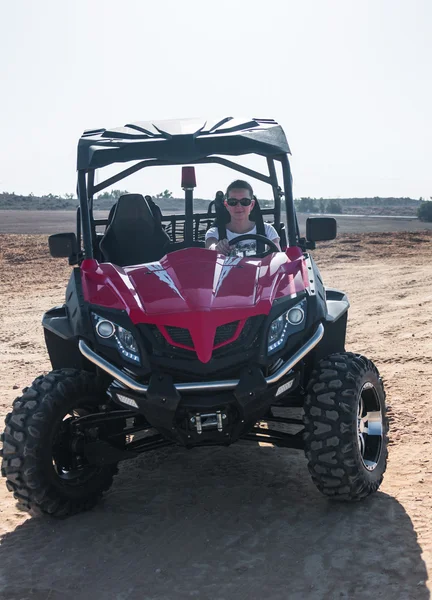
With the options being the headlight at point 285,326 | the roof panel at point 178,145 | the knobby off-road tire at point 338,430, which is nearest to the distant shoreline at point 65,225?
the roof panel at point 178,145

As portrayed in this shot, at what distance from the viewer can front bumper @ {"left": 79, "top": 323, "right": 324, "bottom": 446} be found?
151 inches

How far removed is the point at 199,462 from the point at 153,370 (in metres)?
1.46

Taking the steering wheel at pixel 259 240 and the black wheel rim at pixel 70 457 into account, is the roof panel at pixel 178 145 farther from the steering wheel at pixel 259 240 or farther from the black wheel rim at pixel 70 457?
the black wheel rim at pixel 70 457

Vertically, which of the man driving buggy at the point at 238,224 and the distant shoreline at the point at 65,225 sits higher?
the man driving buggy at the point at 238,224

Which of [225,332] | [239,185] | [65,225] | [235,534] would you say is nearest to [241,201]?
[239,185]

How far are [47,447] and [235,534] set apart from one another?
1109mm

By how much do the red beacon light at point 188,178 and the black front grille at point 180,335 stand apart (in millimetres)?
2742

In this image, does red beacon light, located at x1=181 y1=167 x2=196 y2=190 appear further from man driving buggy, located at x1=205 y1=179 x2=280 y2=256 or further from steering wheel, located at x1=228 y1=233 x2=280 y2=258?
steering wheel, located at x1=228 y1=233 x2=280 y2=258

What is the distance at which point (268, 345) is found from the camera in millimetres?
3984

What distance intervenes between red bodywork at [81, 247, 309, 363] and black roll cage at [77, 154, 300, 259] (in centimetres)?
27

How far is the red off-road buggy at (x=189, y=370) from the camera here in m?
3.93

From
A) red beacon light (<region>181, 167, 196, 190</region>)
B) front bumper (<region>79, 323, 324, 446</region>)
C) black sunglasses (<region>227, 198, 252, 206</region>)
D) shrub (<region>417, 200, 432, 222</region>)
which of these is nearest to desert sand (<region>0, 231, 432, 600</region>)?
front bumper (<region>79, 323, 324, 446</region>)

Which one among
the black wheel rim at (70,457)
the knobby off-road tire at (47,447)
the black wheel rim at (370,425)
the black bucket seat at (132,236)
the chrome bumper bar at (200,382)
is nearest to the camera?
the chrome bumper bar at (200,382)

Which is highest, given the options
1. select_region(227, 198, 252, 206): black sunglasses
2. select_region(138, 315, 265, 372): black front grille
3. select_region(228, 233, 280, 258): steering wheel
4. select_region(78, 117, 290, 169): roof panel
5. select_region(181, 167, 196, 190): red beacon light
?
select_region(78, 117, 290, 169): roof panel
